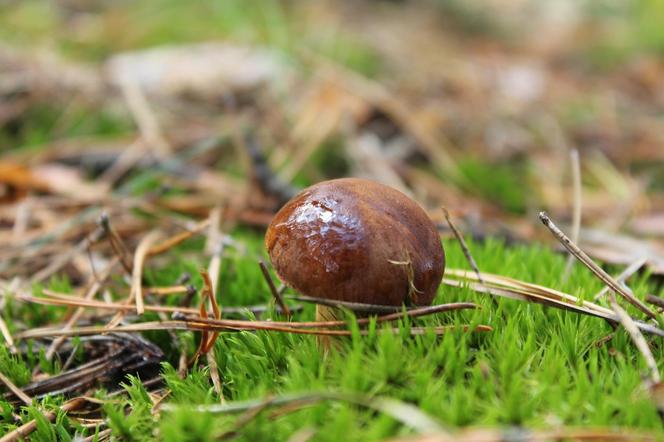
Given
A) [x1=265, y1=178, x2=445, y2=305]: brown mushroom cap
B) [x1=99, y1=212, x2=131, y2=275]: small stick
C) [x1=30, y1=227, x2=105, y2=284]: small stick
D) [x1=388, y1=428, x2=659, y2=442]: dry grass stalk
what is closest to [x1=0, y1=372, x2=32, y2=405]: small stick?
[x1=99, y1=212, x2=131, y2=275]: small stick

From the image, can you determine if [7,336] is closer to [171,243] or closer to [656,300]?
[171,243]

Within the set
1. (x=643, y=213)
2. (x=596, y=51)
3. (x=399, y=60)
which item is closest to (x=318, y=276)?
(x=643, y=213)

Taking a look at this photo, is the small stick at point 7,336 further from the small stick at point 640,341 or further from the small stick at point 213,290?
the small stick at point 640,341

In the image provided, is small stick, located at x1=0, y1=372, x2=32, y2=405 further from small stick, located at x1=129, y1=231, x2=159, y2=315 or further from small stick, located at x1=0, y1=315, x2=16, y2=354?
small stick, located at x1=129, y1=231, x2=159, y2=315

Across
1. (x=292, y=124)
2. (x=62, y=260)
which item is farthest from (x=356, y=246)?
(x=292, y=124)

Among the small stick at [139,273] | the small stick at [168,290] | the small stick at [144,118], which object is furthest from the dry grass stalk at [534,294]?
the small stick at [144,118]

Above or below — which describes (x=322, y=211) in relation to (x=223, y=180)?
above

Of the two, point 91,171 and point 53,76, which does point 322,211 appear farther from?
point 53,76
